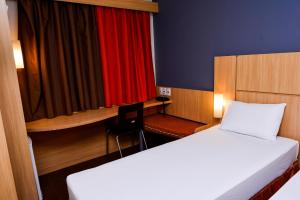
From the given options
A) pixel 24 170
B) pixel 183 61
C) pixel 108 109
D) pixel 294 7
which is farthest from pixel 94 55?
pixel 294 7

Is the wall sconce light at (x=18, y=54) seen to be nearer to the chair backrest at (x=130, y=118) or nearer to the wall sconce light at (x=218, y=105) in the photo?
the chair backrest at (x=130, y=118)

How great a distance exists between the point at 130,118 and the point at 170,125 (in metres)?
0.55

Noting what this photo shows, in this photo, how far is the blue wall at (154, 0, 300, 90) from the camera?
2068 mm

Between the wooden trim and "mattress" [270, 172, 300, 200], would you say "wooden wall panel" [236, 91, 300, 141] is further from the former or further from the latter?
the wooden trim

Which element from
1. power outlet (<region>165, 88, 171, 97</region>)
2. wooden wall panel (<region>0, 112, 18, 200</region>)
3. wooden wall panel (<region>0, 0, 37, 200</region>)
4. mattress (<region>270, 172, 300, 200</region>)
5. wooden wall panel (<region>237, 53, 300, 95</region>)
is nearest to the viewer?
mattress (<region>270, 172, 300, 200</region>)

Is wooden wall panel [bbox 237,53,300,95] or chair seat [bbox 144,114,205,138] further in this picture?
chair seat [bbox 144,114,205,138]

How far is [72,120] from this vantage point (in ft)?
8.04

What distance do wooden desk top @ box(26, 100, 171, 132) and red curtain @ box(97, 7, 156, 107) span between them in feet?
0.93

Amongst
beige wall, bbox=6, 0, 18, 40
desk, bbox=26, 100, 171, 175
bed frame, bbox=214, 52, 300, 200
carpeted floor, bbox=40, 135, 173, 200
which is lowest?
carpeted floor, bbox=40, 135, 173, 200

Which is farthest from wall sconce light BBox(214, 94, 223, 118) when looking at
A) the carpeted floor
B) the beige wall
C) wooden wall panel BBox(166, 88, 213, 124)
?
the beige wall

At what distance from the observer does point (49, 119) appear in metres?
2.50

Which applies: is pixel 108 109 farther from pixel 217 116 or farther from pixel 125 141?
pixel 217 116

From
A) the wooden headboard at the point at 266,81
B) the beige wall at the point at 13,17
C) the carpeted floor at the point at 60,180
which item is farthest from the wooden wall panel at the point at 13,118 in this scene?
the wooden headboard at the point at 266,81

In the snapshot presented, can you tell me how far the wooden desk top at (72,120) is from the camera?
2.22 meters
